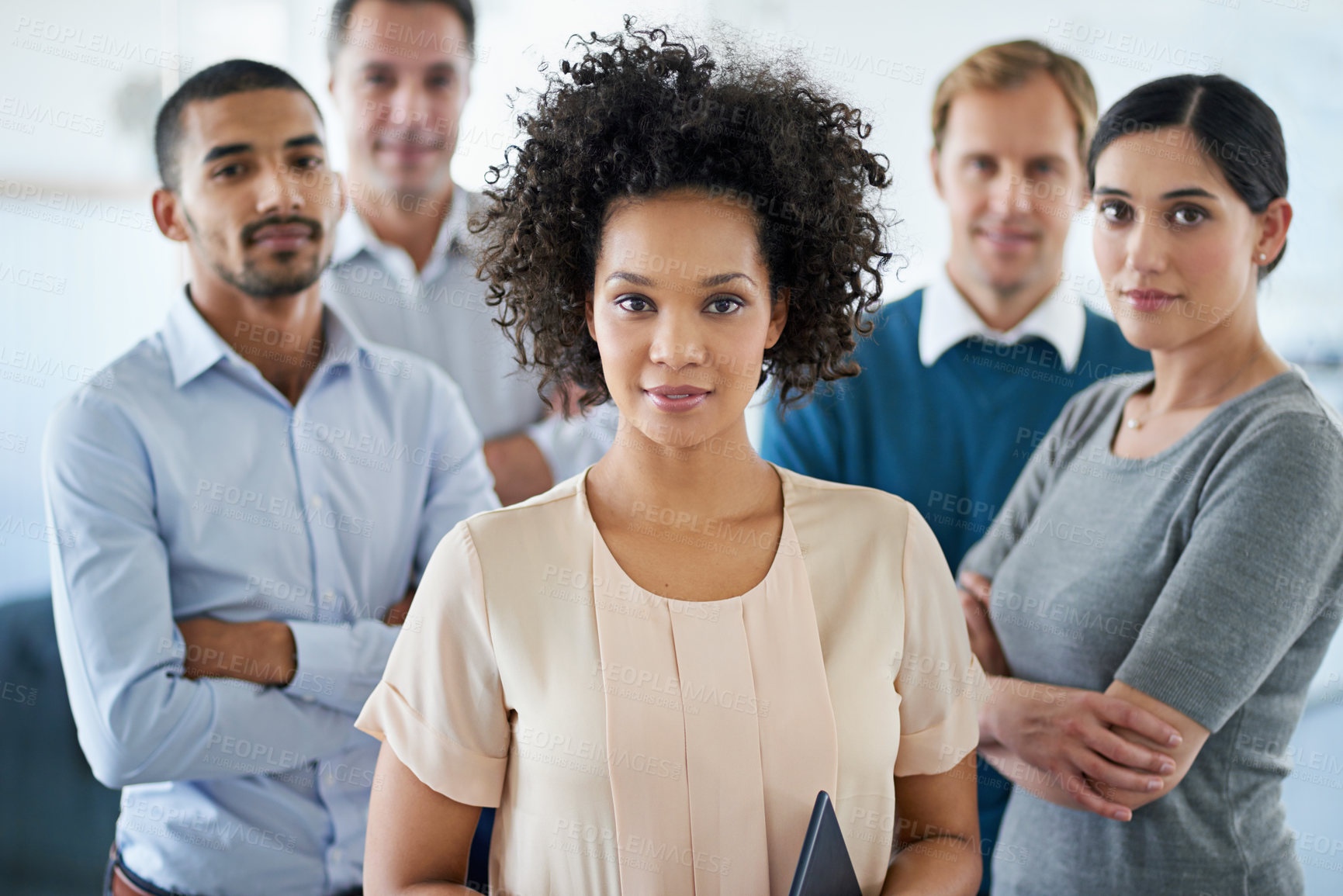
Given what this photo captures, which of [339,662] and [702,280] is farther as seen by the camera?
[339,662]

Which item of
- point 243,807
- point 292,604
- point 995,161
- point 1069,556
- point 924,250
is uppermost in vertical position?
point 995,161

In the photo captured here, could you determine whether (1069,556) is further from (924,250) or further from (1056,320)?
(924,250)

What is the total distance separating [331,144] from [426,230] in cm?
30

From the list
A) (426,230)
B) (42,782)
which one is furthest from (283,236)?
(42,782)

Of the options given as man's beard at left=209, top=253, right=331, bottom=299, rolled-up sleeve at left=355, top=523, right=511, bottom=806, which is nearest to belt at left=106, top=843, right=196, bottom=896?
rolled-up sleeve at left=355, top=523, right=511, bottom=806

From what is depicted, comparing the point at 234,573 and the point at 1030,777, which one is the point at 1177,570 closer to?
the point at 1030,777

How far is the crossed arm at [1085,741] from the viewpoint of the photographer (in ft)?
5.98

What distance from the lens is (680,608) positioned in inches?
59.3

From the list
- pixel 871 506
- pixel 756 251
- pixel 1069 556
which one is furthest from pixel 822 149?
pixel 1069 556

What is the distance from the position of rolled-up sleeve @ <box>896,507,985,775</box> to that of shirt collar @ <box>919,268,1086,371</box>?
118cm

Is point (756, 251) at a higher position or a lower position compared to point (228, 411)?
higher

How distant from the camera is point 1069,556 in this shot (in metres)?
2.11

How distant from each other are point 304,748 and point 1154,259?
2.12m

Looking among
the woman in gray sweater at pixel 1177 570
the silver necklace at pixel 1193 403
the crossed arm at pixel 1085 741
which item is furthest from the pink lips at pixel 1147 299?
the crossed arm at pixel 1085 741
